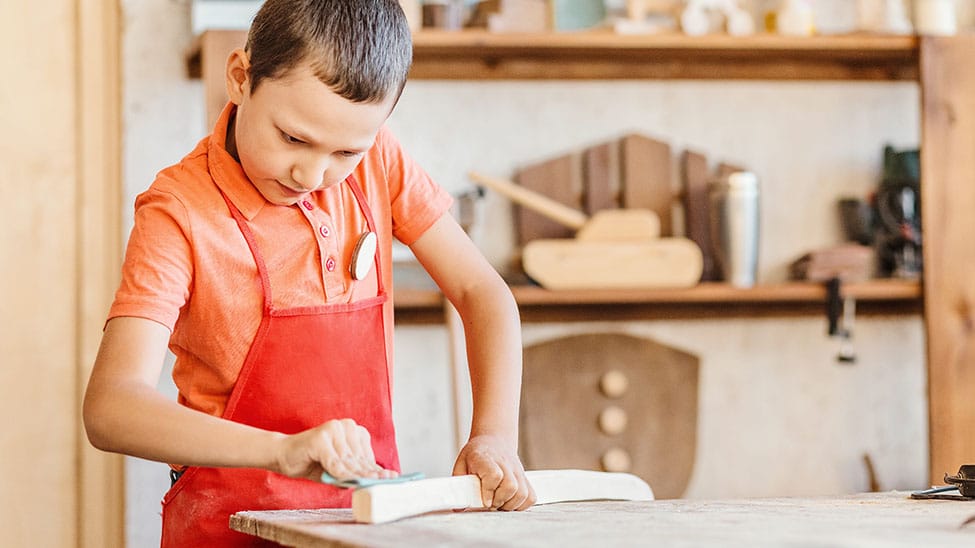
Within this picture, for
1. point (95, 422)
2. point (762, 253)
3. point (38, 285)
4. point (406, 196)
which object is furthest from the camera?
point (762, 253)

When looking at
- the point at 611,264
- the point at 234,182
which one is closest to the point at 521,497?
the point at 234,182

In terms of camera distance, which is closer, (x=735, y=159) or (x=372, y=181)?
(x=372, y=181)

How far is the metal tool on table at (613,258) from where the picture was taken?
253cm

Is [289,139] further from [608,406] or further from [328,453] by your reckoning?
[608,406]

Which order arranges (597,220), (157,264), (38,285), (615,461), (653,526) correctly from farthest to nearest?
(615,461) < (597,220) < (38,285) < (157,264) < (653,526)

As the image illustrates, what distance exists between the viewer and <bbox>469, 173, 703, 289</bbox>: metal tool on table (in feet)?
8.29

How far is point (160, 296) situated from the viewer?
3.87 feet

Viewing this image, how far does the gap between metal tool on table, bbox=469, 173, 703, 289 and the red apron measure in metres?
1.18

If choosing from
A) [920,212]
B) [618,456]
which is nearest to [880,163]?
[920,212]

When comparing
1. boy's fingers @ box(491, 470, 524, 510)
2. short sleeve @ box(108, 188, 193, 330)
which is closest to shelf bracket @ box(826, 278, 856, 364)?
boy's fingers @ box(491, 470, 524, 510)

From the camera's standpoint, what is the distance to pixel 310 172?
119cm

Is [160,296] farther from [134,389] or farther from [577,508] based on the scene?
[577,508]

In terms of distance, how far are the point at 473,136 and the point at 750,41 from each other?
66 centimetres

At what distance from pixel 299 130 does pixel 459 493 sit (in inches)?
15.3
